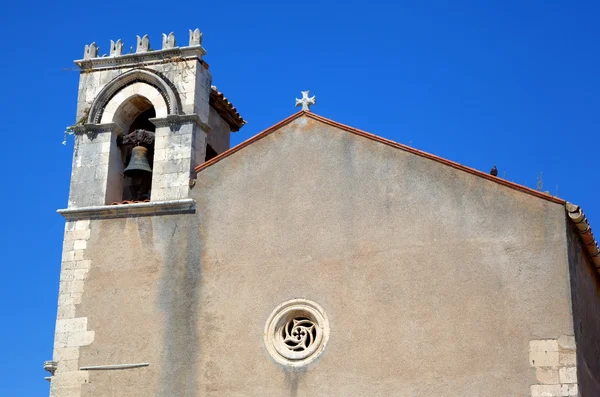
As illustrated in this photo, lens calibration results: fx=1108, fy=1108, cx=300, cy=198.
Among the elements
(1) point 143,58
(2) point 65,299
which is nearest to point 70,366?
(2) point 65,299

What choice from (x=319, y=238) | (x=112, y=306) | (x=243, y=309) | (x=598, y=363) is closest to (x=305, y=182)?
(x=319, y=238)

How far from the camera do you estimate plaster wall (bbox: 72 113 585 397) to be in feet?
47.0

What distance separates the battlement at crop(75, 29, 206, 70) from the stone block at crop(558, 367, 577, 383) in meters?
7.39

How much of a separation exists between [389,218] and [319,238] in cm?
104

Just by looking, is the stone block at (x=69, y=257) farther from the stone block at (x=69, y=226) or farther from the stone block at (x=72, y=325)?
the stone block at (x=72, y=325)

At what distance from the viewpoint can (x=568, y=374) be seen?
13781 mm

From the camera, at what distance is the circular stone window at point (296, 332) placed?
1504 cm

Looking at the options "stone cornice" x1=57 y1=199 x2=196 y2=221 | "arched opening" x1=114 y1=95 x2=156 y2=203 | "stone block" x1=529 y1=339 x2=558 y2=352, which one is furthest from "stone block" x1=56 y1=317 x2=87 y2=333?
"stone block" x1=529 y1=339 x2=558 y2=352

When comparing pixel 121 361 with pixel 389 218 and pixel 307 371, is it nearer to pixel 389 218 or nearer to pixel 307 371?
pixel 307 371

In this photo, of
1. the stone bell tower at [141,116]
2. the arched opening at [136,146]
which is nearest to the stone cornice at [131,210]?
the stone bell tower at [141,116]

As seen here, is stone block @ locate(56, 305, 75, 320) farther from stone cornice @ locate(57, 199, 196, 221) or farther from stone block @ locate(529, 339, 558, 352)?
stone block @ locate(529, 339, 558, 352)

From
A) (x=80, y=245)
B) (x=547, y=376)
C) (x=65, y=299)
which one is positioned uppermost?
(x=80, y=245)

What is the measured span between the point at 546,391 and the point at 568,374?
35 cm

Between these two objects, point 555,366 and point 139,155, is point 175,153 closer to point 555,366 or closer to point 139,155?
point 139,155
